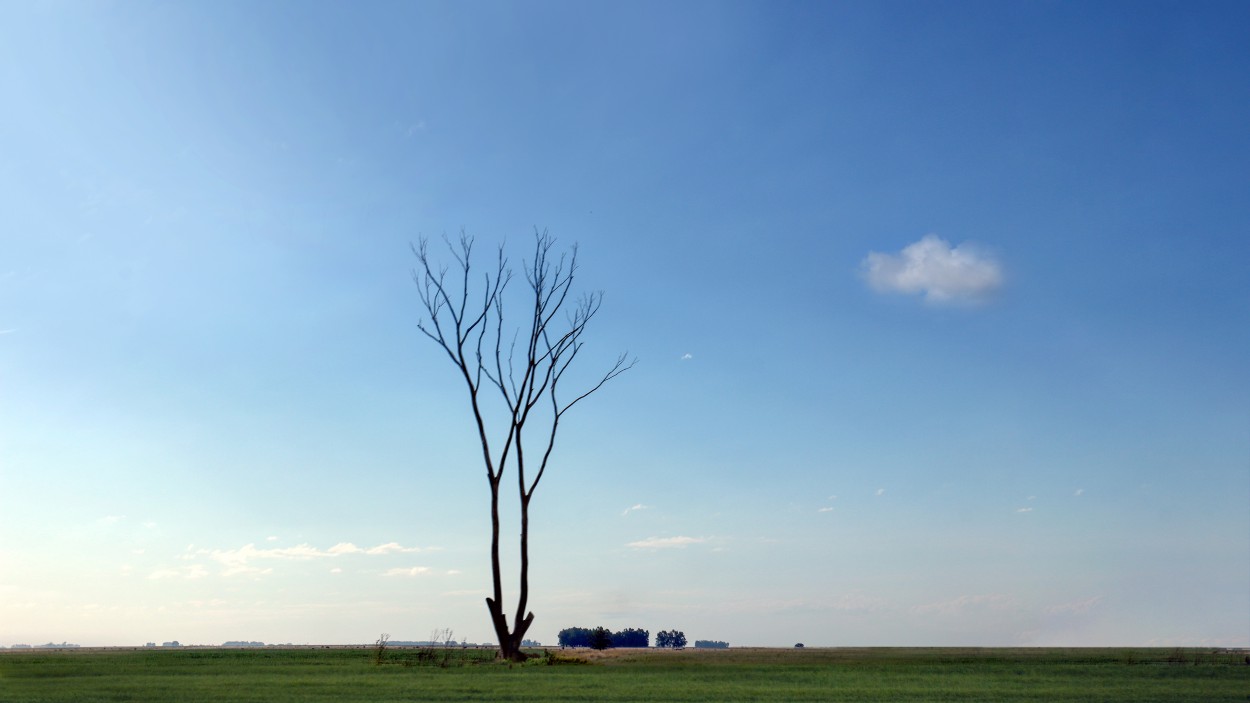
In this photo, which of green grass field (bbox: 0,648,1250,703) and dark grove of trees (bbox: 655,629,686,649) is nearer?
green grass field (bbox: 0,648,1250,703)

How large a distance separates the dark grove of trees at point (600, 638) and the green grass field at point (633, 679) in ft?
25.8

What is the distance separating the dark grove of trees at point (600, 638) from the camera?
25.5 meters

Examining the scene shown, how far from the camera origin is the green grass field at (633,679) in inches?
405

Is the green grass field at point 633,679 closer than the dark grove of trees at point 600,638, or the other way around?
the green grass field at point 633,679

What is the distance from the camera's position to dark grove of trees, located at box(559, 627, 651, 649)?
25.5 meters

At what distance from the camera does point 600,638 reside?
2550 centimetres

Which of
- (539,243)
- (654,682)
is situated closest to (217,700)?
(654,682)

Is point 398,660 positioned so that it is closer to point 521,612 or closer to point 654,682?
point 521,612

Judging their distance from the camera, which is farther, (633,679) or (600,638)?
(600,638)

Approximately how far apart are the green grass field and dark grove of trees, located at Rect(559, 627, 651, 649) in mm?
7874

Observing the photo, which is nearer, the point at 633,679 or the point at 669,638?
the point at 633,679

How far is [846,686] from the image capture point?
11.2 m

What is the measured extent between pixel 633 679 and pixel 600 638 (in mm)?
13573

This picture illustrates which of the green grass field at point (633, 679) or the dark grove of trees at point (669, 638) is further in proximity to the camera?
the dark grove of trees at point (669, 638)
